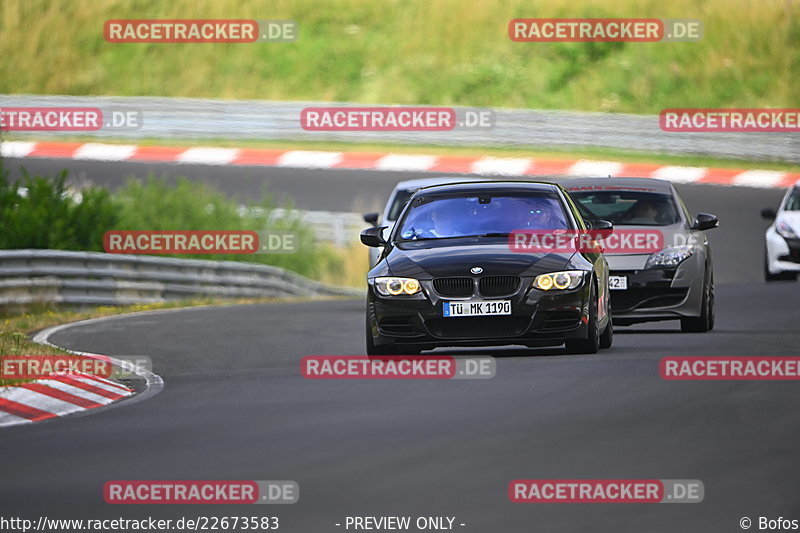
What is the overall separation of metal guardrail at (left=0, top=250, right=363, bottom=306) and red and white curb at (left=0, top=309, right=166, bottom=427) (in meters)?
8.98

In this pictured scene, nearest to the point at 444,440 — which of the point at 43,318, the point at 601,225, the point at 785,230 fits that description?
the point at 601,225

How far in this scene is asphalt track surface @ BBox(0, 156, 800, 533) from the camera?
26.1ft

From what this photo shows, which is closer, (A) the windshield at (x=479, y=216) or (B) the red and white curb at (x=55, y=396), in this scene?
(B) the red and white curb at (x=55, y=396)

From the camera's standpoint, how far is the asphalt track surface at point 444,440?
7.96 metres

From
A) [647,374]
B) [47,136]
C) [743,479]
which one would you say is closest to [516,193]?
[647,374]

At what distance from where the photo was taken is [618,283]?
55.4 feet

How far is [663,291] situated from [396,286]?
12.7 ft

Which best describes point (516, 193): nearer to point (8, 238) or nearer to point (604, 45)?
point (8, 238)

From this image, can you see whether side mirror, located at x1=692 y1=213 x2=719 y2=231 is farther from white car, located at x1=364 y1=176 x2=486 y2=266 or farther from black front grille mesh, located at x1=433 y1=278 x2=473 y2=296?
white car, located at x1=364 y1=176 x2=486 y2=266

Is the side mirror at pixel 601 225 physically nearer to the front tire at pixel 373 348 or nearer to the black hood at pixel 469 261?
the black hood at pixel 469 261

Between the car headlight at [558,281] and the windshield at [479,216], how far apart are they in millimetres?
902

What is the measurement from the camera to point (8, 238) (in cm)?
2478

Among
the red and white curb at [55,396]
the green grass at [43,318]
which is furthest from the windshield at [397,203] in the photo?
the red and white curb at [55,396]

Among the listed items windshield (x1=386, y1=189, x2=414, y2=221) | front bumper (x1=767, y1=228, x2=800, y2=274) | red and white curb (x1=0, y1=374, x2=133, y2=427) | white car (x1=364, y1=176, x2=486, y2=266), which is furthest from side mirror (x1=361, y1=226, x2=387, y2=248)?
front bumper (x1=767, y1=228, x2=800, y2=274)
